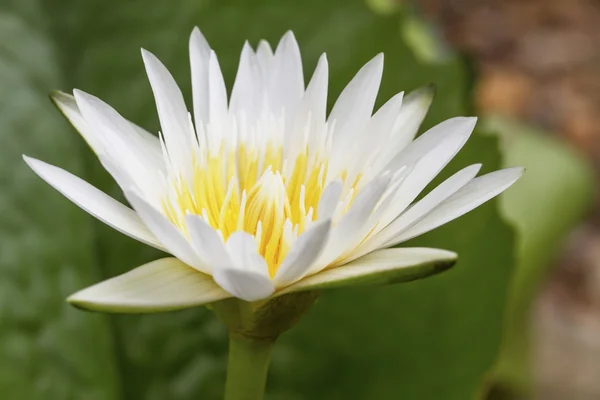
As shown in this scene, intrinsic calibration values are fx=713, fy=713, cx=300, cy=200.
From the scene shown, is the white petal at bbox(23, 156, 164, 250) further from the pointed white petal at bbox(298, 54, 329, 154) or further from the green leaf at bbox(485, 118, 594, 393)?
the green leaf at bbox(485, 118, 594, 393)

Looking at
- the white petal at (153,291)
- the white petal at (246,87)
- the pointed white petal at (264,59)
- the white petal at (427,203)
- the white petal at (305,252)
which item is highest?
the pointed white petal at (264,59)

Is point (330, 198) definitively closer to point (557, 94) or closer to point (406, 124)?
point (406, 124)

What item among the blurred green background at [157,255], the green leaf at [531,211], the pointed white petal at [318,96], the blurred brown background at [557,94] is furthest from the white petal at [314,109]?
the blurred brown background at [557,94]

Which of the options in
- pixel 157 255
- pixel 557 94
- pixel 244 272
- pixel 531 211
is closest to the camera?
pixel 244 272

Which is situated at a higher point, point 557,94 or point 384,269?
point 557,94

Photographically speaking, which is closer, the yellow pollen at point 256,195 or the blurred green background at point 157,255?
the yellow pollen at point 256,195

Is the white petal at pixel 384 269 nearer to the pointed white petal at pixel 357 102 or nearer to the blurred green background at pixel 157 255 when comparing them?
the pointed white petal at pixel 357 102

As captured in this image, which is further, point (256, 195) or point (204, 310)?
point (204, 310)

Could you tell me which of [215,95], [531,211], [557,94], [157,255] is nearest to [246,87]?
[215,95]
